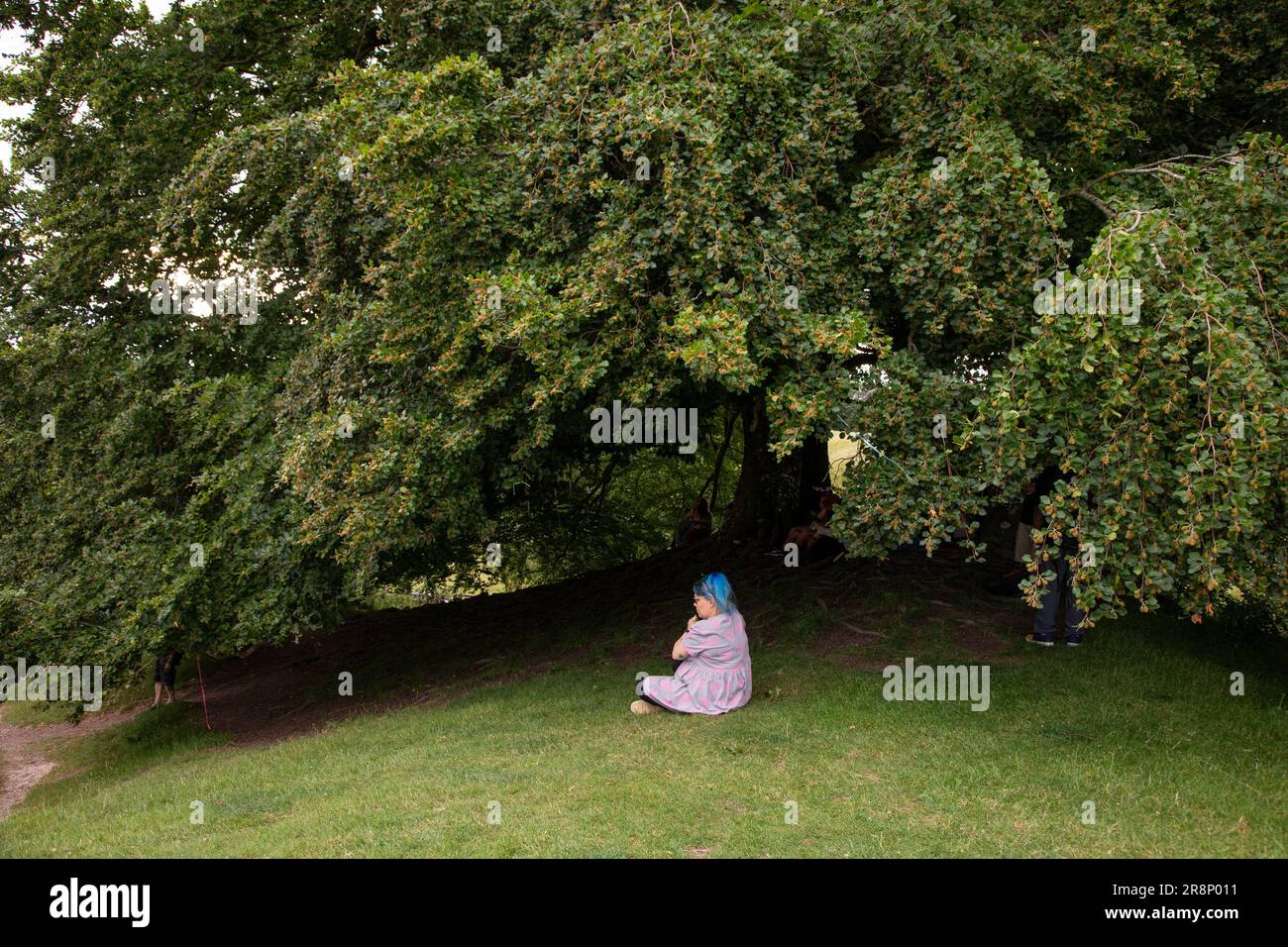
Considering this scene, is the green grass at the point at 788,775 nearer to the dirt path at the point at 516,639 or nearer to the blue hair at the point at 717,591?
the dirt path at the point at 516,639

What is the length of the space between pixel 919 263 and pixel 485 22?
5.73 metres

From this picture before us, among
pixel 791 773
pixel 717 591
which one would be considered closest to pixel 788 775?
pixel 791 773

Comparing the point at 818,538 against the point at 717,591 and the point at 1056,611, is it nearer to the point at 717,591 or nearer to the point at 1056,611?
the point at 1056,611

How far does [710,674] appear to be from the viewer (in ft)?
29.1

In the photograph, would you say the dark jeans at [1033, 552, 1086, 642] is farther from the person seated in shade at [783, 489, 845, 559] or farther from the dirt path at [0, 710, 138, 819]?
the dirt path at [0, 710, 138, 819]

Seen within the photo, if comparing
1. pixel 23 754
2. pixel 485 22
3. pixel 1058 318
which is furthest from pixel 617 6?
pixel 23 754

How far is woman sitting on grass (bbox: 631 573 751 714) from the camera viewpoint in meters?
8.67

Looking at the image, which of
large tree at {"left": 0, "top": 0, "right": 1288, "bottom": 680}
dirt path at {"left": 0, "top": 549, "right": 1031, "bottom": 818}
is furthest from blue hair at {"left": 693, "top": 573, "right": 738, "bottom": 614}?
dirt path at {"left": 0, "top": 549, "right": 1031, "bottom": 818}

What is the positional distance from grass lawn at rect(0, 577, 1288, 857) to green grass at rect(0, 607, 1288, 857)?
1.0 inches

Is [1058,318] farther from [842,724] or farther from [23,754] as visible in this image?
[23,754]

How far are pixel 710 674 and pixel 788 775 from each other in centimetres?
174

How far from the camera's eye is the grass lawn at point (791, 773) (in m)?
6.16

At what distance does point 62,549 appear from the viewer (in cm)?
1119

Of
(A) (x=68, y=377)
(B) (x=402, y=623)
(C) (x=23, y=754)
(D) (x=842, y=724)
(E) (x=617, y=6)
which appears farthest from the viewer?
(B) (x=402, y=623)
